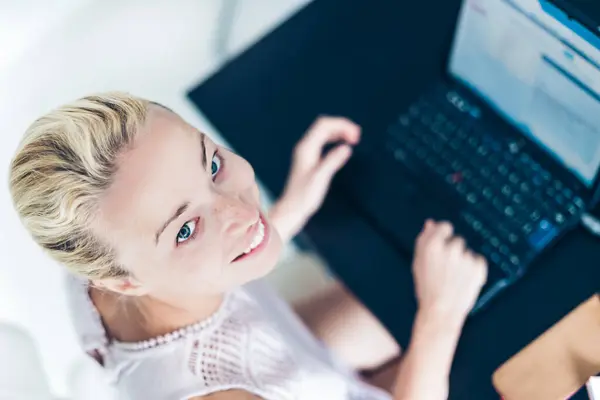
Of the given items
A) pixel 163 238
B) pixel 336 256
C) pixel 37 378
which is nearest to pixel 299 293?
pixel 336 256

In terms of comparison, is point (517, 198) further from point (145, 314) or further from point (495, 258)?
point (145, 314)

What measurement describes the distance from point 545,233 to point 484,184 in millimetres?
86

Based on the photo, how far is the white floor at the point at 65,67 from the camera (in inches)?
35.0

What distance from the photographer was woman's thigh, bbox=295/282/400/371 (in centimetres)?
98

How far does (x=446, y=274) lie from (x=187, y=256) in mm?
293

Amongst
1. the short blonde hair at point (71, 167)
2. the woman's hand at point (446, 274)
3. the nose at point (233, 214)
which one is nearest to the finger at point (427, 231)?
the woman's hand at point (446, 274)

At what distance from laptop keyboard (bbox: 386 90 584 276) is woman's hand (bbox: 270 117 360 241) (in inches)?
2.4

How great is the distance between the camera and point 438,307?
0.73 meters

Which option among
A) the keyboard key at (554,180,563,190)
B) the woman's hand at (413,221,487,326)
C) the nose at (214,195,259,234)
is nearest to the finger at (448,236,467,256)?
the woman's hand at (413,221,487,326)

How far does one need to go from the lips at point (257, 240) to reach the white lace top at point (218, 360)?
0.12m

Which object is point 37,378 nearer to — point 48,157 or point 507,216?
point 48,157

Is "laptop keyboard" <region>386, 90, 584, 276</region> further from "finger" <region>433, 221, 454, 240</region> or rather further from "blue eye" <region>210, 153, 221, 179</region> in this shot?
"blue eye" <region>210, 153, 221, 179</region>

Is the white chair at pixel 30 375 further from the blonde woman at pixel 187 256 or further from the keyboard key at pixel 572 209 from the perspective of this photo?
the keyboard key at pixel 572 209

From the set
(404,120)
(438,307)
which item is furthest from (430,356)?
(404,120)
